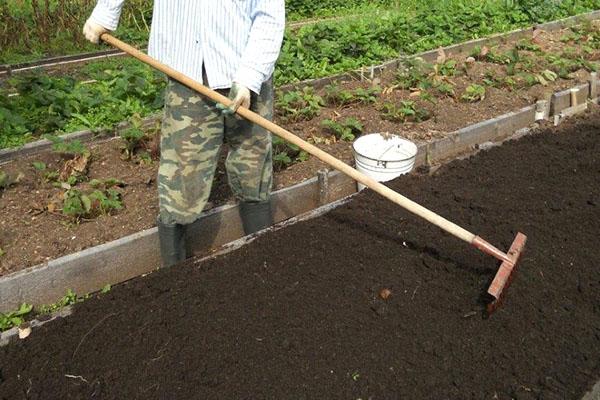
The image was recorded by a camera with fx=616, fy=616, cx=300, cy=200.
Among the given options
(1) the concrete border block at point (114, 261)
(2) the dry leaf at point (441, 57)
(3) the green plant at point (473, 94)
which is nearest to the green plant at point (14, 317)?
(1) the concrete border block at point (114, 261)

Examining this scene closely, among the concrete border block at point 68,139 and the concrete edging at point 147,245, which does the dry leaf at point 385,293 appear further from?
the concrete border block at point 68,139

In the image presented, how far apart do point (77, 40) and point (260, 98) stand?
654 cm

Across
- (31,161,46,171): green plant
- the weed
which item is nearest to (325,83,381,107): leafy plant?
(31,161,46,171): green plant

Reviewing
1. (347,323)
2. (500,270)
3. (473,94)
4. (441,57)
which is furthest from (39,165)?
(441,57)

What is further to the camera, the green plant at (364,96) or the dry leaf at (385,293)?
the green plant at (364,96)

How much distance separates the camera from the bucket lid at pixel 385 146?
4.94 meters

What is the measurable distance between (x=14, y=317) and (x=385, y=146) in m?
3.00

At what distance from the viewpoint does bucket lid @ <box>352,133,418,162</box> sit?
4.94m

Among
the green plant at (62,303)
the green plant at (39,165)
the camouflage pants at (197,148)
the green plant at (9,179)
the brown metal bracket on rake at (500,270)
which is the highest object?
the camouflage pants at (197,148)

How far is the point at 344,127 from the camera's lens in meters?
5.54

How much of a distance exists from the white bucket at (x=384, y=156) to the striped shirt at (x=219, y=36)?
165 centimetres

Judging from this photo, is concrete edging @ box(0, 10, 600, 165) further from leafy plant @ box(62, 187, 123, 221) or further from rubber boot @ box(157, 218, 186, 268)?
rubber boot @ box(157, 218, 186, 268)

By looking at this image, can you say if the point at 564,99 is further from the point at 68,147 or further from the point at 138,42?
the point at 138,42

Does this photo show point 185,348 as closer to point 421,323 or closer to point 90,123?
point 421,323
